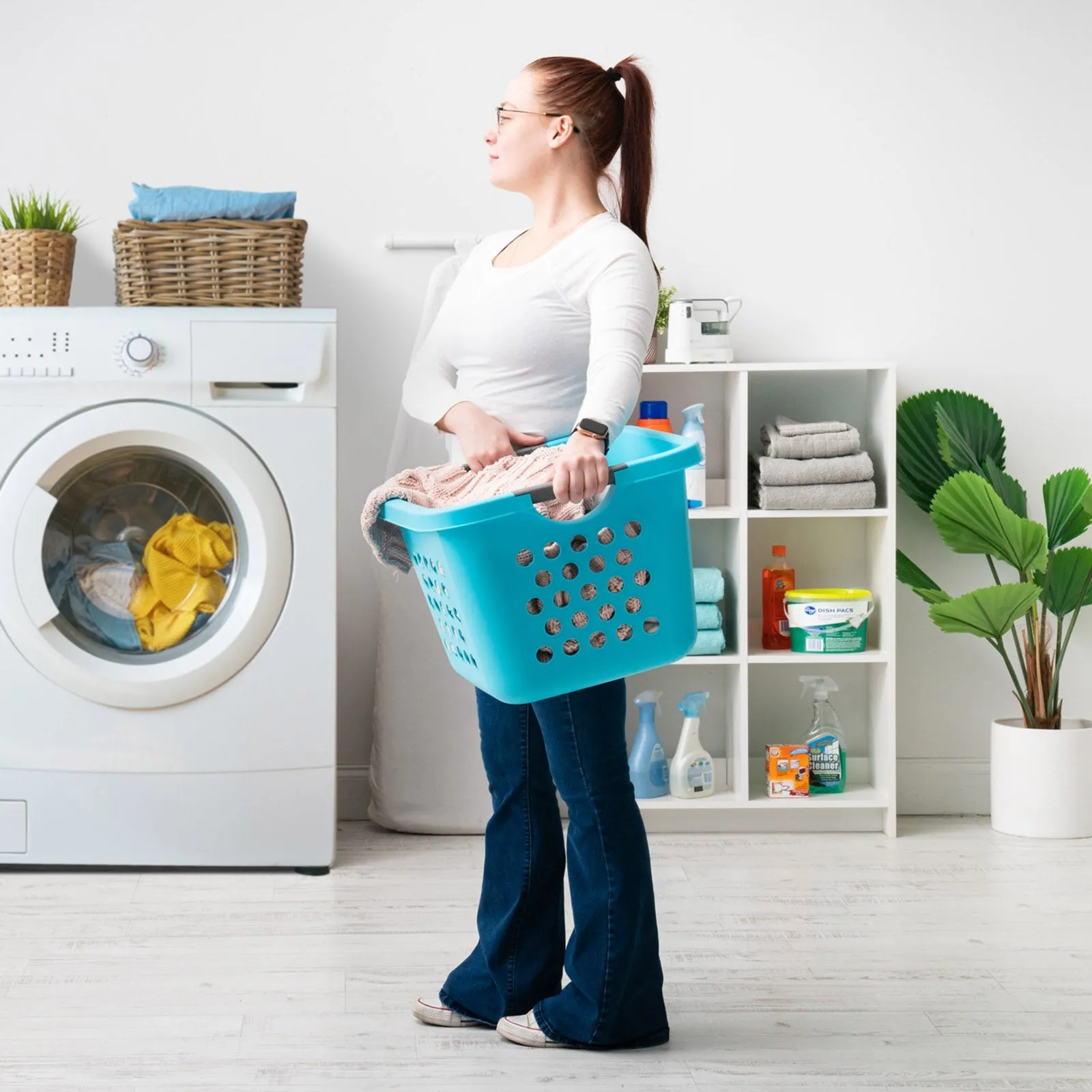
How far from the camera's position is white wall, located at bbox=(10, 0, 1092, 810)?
8.55 ft

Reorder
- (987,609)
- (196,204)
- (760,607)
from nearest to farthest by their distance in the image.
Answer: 1. (196,204)
2. (987,609)
3. (760,607)

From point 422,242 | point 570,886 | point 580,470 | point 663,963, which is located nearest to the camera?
point 580,470

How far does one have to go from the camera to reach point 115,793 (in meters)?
2.25

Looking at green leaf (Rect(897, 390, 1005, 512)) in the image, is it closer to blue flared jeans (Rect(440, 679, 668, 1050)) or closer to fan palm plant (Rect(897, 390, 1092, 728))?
fan palm plant (Rect(897, 390, 1092, 728))

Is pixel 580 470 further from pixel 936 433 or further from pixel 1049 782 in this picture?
pixel 1049 782

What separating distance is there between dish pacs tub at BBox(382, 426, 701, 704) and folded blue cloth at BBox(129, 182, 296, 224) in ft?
3.65

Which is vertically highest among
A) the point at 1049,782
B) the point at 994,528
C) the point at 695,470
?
the point at 695,470

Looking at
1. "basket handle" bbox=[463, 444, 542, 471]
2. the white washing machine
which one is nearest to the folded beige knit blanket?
"basket handle" bbox=[463, 444, 542, 471]

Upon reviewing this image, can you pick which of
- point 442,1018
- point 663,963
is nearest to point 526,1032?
point 442,1018

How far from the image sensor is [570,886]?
59.5 inches

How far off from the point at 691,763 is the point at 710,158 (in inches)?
51.0

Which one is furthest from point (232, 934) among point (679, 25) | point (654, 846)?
point (679, 25)

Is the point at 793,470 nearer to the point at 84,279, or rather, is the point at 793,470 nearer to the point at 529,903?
the point at 529,903

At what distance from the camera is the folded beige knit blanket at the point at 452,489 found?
1.31m
